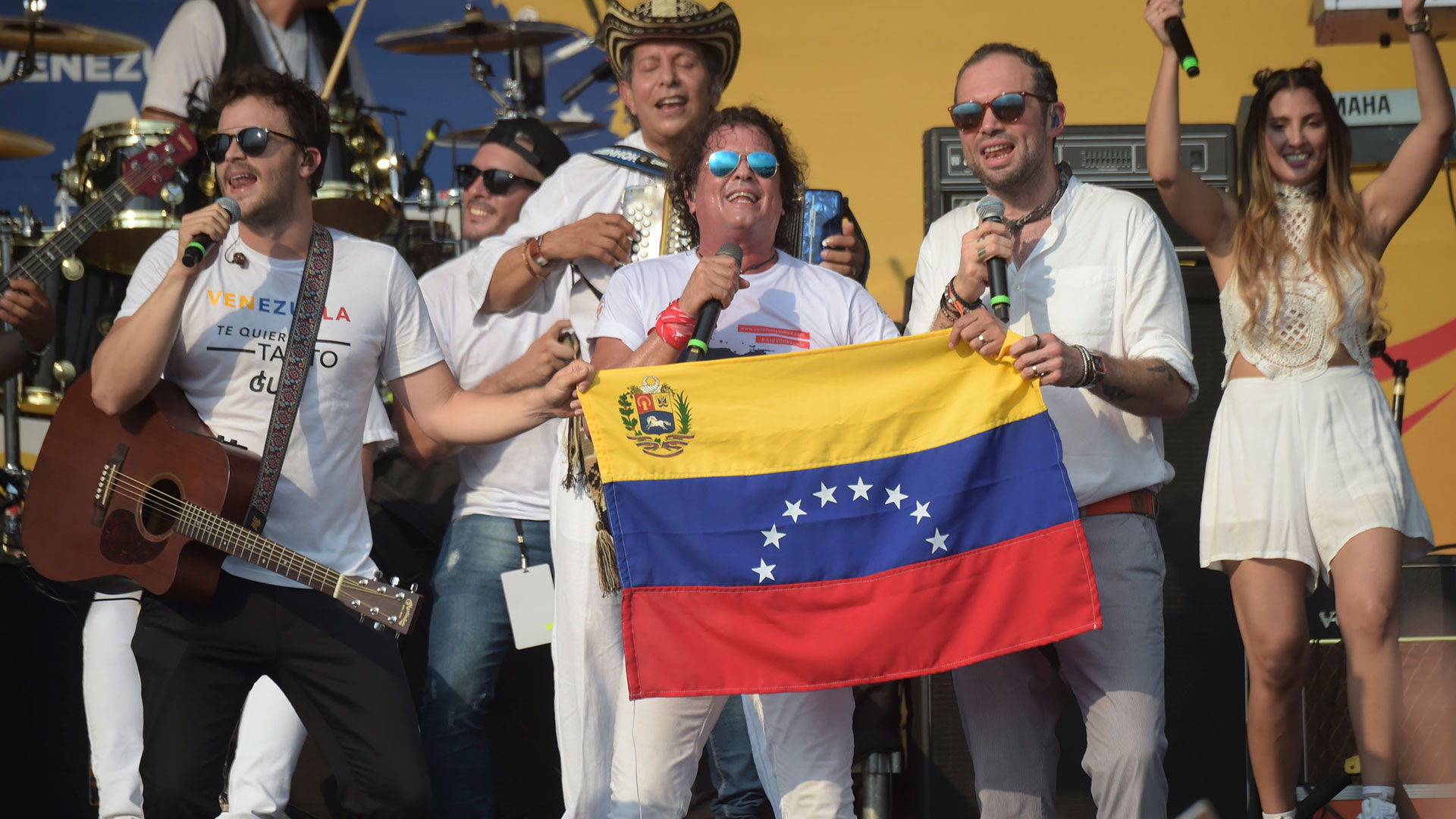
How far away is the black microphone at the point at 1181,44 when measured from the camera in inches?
133

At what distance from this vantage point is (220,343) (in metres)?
3.59

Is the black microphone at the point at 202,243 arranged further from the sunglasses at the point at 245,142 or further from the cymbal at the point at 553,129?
the cymbal at the point at 553,129

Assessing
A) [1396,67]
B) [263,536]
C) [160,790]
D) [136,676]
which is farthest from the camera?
[1396,67]

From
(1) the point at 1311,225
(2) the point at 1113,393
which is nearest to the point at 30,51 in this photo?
(2) the point at 1113,393

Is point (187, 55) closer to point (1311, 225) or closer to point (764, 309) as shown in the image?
point (764, 309)

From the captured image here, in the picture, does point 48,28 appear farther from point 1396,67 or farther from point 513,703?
point 1396,67

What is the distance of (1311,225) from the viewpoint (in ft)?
12.5

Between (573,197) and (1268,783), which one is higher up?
(573,197)

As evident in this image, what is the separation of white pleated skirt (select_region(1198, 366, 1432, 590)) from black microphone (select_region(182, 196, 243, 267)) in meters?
2.65

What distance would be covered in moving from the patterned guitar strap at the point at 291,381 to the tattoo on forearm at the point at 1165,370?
6.96ft

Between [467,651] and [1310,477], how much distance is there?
2.61m

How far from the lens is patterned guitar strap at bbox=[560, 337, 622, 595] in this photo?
3.51 m

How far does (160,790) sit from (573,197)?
2224 millimetres

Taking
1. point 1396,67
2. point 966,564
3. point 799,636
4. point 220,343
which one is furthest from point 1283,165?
point 1396,67
